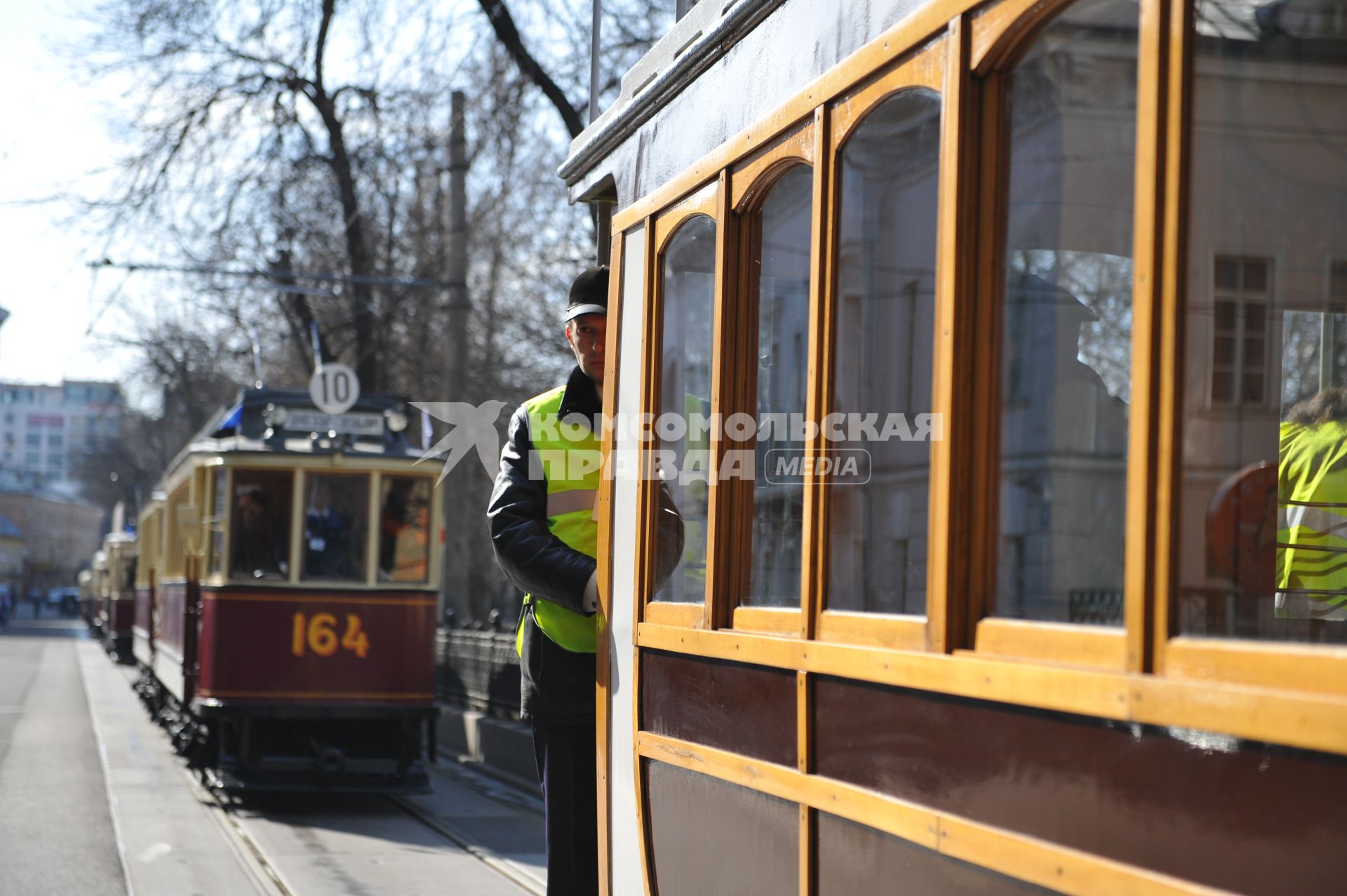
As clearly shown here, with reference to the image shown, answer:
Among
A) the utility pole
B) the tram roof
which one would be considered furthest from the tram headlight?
the utility pole

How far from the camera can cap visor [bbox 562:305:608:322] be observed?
3.90m

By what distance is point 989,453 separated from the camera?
1.99m

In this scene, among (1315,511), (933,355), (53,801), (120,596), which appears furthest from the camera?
(120,596)

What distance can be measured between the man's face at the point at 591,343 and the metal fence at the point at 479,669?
23.9 feet

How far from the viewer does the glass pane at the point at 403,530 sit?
34.1 feet

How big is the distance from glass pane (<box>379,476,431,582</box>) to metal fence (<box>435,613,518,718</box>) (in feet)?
2.60

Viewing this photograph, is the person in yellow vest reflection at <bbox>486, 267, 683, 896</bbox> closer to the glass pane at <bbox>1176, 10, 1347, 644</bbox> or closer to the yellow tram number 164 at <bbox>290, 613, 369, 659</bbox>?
the glass pane at <bbox>1176, 10, 1347, 644</bbox>

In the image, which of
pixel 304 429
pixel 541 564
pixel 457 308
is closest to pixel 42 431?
pixel 457 308

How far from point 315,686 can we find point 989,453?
8588mm

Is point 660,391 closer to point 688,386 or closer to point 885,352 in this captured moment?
point 688,386

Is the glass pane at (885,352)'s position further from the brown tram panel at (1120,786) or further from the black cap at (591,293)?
the black cap at (591,293)

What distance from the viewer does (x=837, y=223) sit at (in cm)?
245

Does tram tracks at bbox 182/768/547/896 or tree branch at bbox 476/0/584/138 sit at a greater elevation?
tree branch at bbox 476/0/584/138

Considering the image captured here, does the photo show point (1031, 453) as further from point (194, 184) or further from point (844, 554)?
point (194, 184)
